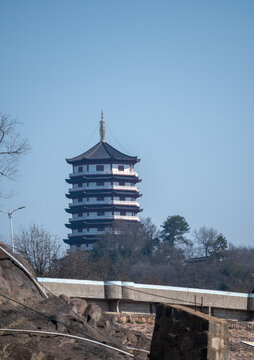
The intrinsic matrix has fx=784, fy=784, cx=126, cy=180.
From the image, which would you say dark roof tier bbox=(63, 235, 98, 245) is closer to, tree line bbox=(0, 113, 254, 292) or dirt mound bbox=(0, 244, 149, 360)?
tree line bbox=(0, 113, 254, 292)

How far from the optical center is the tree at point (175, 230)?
101 m

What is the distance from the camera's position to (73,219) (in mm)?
128750

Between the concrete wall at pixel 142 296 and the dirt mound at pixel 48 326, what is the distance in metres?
3.35

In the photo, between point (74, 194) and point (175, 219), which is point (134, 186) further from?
point (175, 219)

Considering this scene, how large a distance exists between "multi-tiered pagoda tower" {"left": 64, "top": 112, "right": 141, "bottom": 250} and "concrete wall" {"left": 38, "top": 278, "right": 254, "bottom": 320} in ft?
339

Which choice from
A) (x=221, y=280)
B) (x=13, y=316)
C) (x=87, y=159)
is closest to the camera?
(x=13, y=316)

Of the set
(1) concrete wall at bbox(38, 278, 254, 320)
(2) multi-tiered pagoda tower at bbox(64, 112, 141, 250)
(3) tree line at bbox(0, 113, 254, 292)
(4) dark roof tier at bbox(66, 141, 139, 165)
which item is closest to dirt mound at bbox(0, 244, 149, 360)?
(1) concrete wall at bbox(38, 278, 254, 320)

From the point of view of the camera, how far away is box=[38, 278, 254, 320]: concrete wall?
62.9ft

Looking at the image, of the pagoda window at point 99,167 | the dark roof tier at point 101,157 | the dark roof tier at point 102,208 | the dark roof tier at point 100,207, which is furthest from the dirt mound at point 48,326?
the pagoda window at point 99,167

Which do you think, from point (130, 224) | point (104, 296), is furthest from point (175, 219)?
point (104, 296)

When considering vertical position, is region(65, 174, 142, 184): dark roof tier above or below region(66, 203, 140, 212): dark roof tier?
above

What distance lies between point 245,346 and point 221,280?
223 ft

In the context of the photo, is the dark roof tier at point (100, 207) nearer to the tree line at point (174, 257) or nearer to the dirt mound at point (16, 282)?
the tree line at point (174, 257)

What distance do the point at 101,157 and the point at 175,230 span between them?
31477 mm
